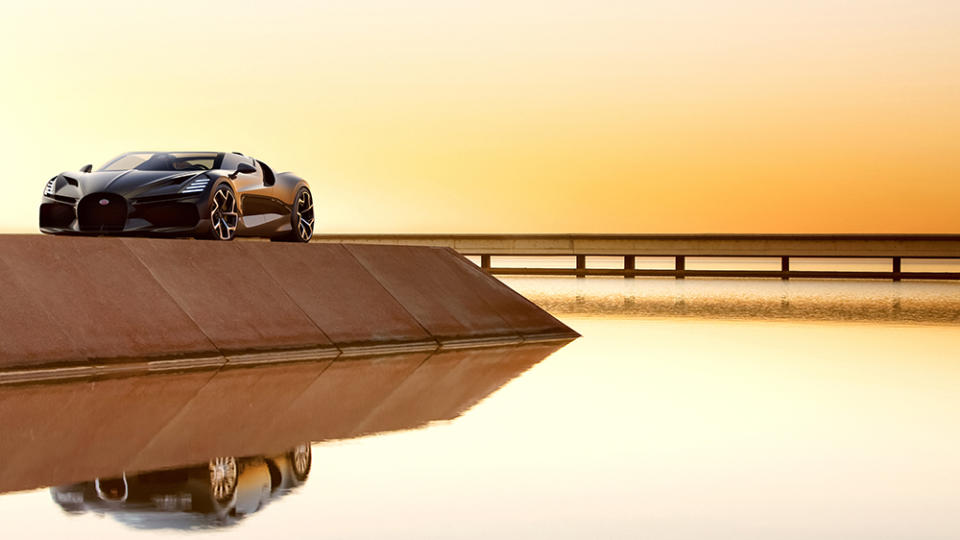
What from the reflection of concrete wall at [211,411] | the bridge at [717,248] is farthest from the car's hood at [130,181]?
the bridge at [717,248]

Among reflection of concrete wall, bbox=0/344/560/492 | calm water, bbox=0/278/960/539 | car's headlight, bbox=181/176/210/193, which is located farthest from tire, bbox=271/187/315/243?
reflection of concrete wall, bbox=0/344/560/492

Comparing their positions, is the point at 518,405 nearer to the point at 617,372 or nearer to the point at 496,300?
the point at 617,372

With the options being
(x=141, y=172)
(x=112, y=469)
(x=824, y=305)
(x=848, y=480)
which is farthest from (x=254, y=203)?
(x=824, y=305)

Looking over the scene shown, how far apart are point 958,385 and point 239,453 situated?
6.35m

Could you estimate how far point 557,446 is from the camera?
6992 millimetres

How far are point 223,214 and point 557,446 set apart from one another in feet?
28.5

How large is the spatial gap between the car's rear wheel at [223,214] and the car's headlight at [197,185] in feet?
0.51

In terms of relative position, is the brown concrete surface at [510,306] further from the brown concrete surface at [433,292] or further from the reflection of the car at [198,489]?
the reflection of the car at [198,489]

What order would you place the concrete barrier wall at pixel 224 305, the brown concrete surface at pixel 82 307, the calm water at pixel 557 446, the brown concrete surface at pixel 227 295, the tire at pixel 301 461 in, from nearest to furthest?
1. the calm water at pixel 557 446
2. the tire at pixel 301 461
3. the brown concrete surface at pixel 82 307
4. the concrete barrier wall at pixel 224 305
5. the brown concrete surface at pixel 227 295

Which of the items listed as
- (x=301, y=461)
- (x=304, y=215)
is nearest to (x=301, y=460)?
(x=301, y=461)

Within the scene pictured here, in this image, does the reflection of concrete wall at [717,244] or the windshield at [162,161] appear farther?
the reflection of concrete wall at [717,244]

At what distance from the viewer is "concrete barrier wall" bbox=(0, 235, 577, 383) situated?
1116 centimetres

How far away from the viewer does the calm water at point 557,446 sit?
5031 mm

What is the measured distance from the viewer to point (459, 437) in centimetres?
724
